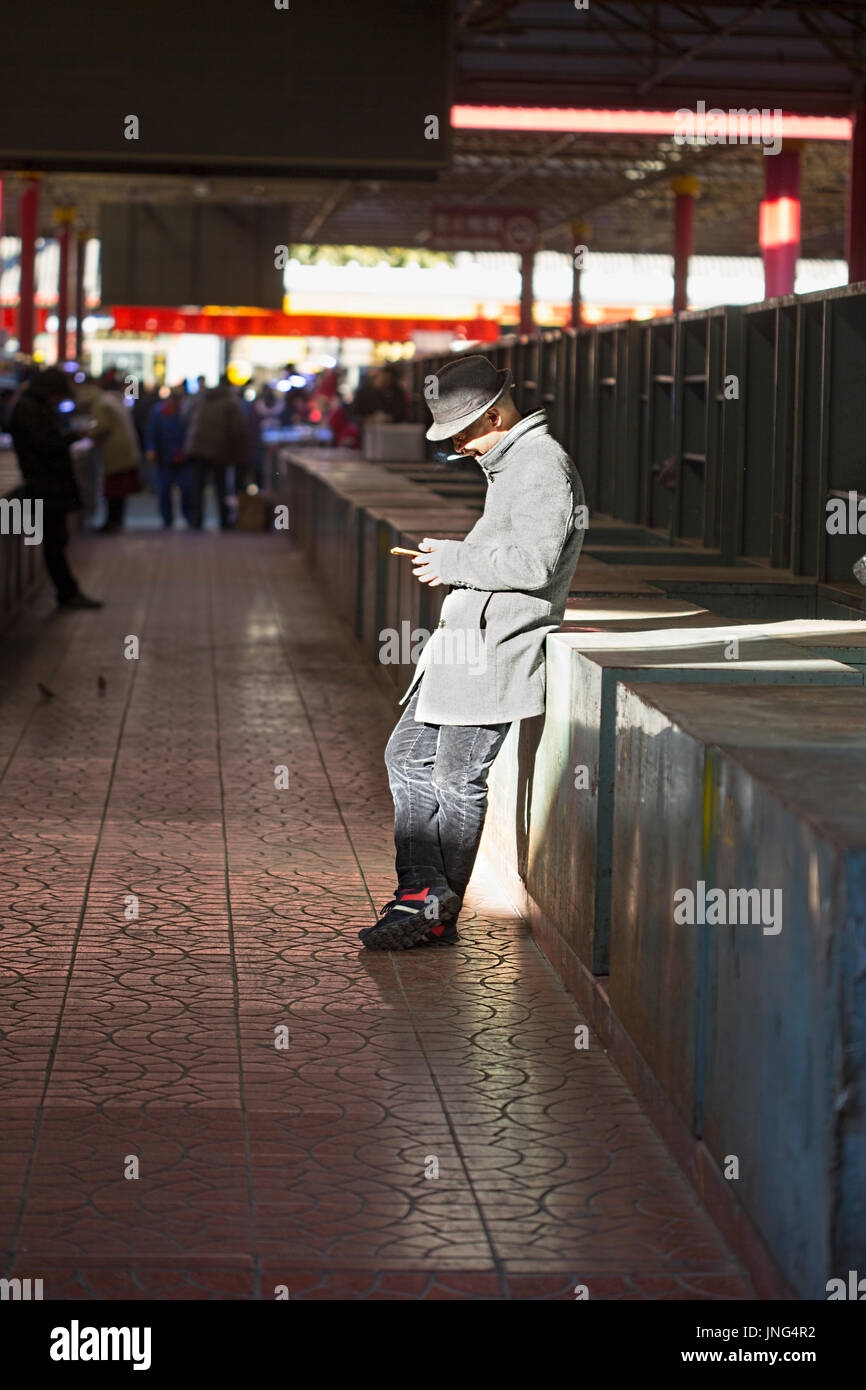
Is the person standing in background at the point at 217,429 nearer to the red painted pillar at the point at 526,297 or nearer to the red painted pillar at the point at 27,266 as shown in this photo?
the red painted pillar at the point at 27,266

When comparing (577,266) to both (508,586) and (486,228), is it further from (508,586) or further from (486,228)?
(508,586)

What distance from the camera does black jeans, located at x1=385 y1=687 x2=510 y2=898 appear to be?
591 centimetres

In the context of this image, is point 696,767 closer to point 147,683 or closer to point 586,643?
point 586,643

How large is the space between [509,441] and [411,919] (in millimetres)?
1515

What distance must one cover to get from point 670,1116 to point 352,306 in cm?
5455

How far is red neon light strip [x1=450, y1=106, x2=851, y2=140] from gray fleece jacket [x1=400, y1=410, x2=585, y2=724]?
21.4m

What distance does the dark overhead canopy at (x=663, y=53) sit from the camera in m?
22.5

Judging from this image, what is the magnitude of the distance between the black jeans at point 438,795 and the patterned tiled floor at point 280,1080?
0.27m

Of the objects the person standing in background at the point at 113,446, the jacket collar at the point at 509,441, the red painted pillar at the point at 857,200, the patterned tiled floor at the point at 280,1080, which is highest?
the red painted pillar at the point at 857,200

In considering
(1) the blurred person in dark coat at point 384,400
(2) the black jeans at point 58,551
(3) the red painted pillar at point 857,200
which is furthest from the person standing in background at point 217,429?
(2) the black jeans at point 58,551

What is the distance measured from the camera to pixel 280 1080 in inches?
191

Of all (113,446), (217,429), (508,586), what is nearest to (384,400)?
(217,429)

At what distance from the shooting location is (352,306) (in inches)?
2259

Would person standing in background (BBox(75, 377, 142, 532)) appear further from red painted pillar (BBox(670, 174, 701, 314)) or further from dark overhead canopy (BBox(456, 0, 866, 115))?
red painted pillar (BBox(670, 174, 701, 314))
